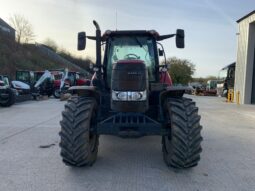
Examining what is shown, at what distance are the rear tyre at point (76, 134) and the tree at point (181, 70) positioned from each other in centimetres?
5274

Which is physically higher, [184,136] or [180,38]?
[180,38]

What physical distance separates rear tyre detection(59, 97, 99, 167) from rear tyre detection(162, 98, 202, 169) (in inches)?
51.1

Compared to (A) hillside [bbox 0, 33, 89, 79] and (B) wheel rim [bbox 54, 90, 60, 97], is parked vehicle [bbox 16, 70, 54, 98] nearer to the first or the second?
(B) wheel rim [bbox 54, 90, 60, 97]

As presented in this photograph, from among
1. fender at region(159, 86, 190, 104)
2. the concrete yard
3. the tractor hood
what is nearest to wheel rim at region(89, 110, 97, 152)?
the concrete yard

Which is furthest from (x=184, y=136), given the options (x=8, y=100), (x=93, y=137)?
(x=8, y=100)

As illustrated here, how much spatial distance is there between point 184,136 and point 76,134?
1634 millimetres

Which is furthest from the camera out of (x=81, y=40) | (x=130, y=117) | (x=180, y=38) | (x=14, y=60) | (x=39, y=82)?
(x=14, y=60)

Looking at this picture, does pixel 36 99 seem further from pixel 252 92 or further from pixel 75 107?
pixel 75 107

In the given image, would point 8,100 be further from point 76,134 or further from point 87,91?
point 76,134

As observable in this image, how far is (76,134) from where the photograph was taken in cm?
528

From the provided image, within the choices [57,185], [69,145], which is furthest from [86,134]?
[57,185]

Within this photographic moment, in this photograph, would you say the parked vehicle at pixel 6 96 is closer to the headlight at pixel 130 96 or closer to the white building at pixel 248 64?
the headlight at pixel 130 96

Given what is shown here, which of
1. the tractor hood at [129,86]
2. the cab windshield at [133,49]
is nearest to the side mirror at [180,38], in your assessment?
the cab windshield at [133,49]

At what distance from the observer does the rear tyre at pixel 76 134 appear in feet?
17.3
